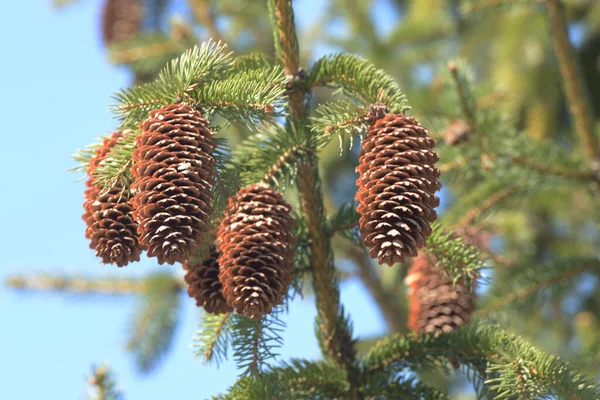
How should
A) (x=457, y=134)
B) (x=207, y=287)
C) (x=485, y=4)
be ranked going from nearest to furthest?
(x=207, y=287), (x=457, y=134), (x=485, y=4)

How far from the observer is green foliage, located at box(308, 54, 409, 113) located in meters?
1.68

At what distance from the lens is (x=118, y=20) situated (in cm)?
452

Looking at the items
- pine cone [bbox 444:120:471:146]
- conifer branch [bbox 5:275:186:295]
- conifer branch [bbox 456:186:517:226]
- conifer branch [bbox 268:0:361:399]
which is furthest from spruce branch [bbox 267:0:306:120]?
conifer branch [bbox 5:275:186:295]

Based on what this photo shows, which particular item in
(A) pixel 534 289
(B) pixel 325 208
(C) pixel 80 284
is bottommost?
(A) pixel 534 289

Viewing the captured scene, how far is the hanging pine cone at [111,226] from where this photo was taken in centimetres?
152

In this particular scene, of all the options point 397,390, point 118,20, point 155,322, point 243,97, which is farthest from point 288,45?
point 118,20

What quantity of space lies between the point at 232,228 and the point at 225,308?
0.62ft

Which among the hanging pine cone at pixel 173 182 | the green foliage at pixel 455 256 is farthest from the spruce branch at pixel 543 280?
the hanging pine cone at pixel 173 182

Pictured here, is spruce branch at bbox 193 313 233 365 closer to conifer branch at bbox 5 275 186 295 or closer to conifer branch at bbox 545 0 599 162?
conifer branch at bbox 545 0 599 162

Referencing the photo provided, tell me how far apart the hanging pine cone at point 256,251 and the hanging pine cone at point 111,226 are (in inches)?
7.5

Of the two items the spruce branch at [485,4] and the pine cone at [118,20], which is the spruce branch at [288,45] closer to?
the spruce branch at [485,4]

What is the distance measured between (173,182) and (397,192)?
0.43m

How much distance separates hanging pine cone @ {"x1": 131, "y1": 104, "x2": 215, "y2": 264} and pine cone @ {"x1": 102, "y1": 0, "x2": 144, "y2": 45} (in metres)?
3.17

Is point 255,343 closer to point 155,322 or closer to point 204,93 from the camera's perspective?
point 204,93
